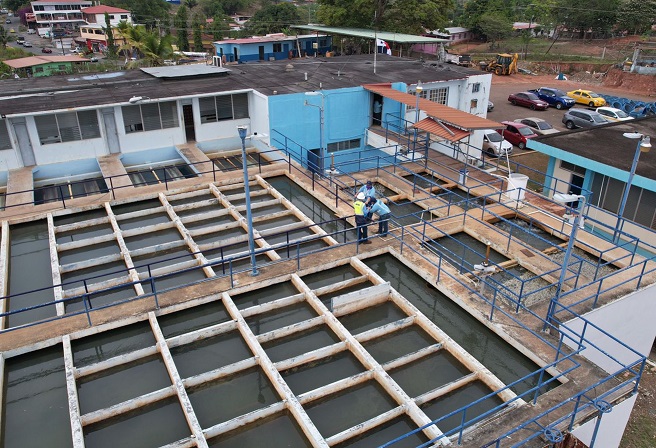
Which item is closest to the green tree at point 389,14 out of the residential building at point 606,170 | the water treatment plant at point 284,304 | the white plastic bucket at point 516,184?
the residential building at point 606,170

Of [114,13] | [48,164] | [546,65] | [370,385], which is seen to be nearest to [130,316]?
[370,385]

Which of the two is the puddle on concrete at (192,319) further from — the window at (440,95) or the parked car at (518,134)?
the parked car at (518,134)

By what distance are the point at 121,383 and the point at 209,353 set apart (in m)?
2.20

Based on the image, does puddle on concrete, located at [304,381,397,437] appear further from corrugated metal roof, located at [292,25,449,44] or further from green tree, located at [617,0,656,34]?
green tree, located at [617,0,656,34]

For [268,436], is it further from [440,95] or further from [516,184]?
[440,95]

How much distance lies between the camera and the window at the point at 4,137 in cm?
2141

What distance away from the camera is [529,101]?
4744 cm

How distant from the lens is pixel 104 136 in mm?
23797

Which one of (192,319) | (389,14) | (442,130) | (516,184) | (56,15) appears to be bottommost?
(192,319)

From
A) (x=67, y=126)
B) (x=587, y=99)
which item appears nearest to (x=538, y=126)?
(x=587, y=99)

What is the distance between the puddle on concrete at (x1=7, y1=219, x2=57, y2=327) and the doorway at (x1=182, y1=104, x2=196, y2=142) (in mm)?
9203

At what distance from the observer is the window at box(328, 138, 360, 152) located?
27422 mm

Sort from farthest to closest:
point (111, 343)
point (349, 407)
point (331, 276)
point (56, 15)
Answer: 1. point (56, 15)
2. point (331, 276)
3. point (111, 343)
4. point (349, 407)

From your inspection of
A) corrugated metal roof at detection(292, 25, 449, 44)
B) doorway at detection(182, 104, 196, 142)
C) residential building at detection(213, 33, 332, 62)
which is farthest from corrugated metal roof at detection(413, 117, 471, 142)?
residential building at detection(213, 33, 332, 62)
